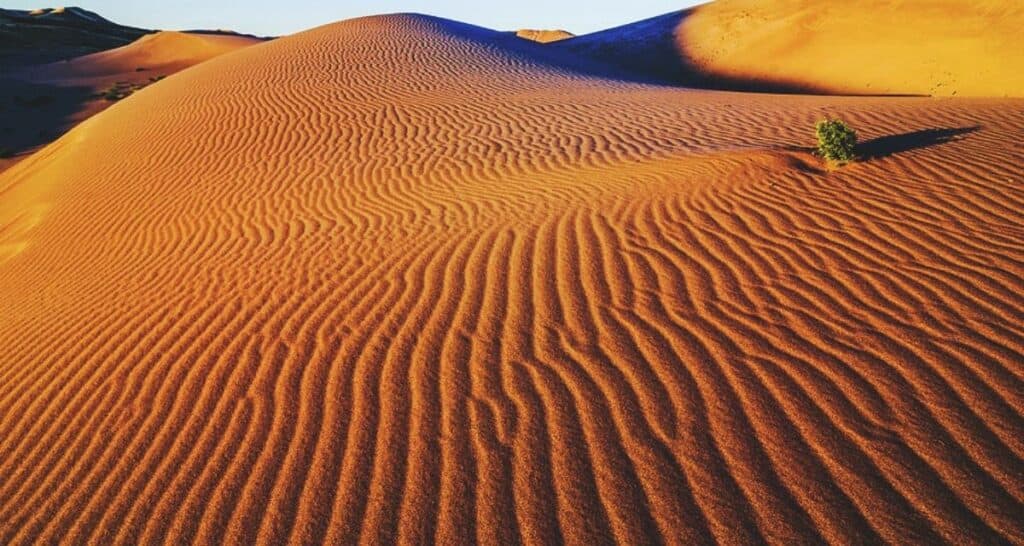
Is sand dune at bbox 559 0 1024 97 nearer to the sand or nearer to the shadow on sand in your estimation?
the shadow on sand

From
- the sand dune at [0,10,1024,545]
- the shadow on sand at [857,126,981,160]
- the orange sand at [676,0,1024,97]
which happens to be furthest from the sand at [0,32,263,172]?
the orange sand at [676,0,1024,97]

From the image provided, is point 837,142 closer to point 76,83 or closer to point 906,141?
point 906,141

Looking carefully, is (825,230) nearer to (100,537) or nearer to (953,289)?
(953,289)

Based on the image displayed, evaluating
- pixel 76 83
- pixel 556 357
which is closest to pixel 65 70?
pixel 76 83

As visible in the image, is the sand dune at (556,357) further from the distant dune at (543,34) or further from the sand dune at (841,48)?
the distant dune at (543,34)

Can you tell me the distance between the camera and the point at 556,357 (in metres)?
3.39

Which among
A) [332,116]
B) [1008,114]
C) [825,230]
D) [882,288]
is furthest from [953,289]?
[332,116]

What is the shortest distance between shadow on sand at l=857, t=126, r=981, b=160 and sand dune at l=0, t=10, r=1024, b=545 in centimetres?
5

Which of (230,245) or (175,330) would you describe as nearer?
(175,330)

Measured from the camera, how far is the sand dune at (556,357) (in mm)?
2443

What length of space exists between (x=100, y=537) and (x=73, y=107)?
28.8 m

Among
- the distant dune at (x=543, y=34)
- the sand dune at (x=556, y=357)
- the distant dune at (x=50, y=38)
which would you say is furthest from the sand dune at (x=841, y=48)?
the distant dune at (x=50, y=38)

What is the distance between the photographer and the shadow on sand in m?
5.88

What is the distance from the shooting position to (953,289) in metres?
3.50
